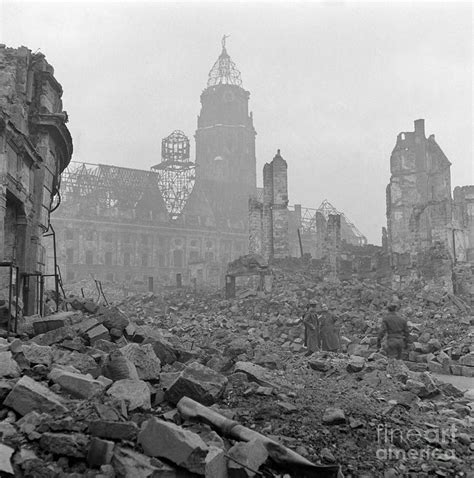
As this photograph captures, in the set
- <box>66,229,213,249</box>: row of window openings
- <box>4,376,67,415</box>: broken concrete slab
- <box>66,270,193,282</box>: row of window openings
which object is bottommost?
<box>4,376,67,415</box>: broken concrete slab

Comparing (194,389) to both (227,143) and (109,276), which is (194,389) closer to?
(109,276)

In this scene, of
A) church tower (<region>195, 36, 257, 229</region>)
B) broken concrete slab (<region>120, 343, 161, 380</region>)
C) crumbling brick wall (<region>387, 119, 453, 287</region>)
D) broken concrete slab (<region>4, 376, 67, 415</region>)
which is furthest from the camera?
church tower (<region>195, 36, 257, 229</region>)

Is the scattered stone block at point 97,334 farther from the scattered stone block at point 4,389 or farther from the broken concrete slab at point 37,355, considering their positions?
the scattered stone block at point 4,389

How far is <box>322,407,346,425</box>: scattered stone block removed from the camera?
15.8ft

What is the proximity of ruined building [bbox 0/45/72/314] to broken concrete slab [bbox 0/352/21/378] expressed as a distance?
14.3 feet

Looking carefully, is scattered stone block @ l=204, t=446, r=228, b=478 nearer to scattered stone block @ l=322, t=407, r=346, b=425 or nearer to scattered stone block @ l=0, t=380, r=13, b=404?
scattered stone block @ l=322, t=407, r=346, b=425

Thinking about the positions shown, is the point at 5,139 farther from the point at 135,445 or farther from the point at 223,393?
the point at 135,445

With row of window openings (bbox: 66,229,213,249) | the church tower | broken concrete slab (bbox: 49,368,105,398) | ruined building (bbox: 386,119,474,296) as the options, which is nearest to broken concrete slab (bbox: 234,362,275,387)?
broken concrete slab (bbox: 49,368,105,398)

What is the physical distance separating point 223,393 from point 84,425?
1.81 metres

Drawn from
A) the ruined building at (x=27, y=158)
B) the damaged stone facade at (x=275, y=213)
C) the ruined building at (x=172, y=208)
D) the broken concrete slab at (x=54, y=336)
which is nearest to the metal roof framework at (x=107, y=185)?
the ruined building at (x=172, y=208)

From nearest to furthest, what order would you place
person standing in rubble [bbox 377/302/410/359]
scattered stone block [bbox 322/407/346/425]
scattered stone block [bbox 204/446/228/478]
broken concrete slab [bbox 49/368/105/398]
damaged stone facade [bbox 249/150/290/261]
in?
1. scattered stone block [bbox 204/446/228/478]
2. broken concrete slab [bbox 49/368/105/398]
3. scattered stone block [bbox 322/407/346/425]
4. person standing in rubble [bbox 377/302/410/359]
5. damaged stone facade [bbox 249/150/290/261]

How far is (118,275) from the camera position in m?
50.9

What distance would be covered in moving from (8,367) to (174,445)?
71.8 inches

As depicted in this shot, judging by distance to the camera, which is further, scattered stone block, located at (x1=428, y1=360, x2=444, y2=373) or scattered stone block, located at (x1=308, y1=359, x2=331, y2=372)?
scattered stone block, located at (x1=428, y1=360, x2=444, y2=373)
